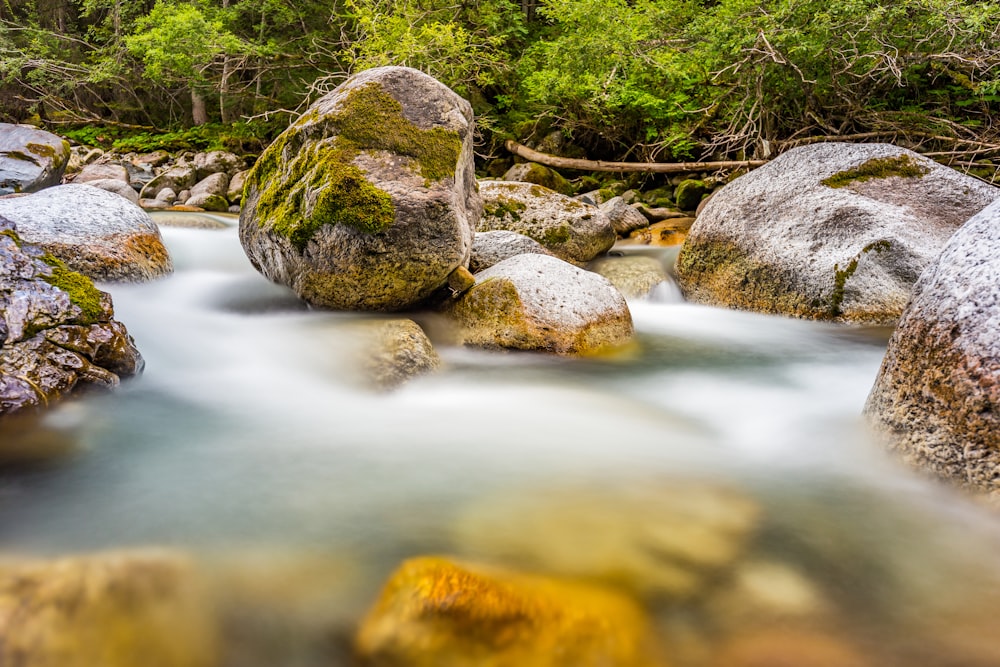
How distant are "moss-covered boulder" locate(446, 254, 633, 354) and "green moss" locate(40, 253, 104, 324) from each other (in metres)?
2.54

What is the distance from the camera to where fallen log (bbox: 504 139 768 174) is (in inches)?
444

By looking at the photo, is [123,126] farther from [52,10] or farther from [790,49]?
[790,49]

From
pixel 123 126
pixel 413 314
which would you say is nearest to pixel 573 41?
pixel 413 314

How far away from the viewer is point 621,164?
13.9 m

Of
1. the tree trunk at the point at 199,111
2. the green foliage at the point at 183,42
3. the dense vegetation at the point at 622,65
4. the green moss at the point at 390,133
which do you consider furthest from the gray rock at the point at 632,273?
the tree trunk at the point at 199,111

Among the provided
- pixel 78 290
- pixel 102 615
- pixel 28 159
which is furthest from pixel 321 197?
pixel 28 159

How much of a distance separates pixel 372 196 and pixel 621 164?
10347 millimetres

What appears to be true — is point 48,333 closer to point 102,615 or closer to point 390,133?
point 102,615

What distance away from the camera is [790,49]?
910 cm

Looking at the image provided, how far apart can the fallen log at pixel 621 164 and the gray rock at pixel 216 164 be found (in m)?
8.09

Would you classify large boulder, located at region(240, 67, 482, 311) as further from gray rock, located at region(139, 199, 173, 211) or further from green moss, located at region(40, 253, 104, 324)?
gray rock, located at region(139, 199, 173, 211)

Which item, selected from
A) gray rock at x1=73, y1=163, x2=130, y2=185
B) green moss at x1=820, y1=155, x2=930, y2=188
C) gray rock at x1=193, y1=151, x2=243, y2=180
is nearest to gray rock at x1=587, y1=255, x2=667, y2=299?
green moss at x1=820, y1=155, x2=930, y2=188

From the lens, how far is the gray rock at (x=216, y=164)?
58.2 ft

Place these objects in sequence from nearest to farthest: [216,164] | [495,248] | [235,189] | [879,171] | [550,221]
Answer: [879,171], [495,248], [550,221], [235,189], [216,164]
